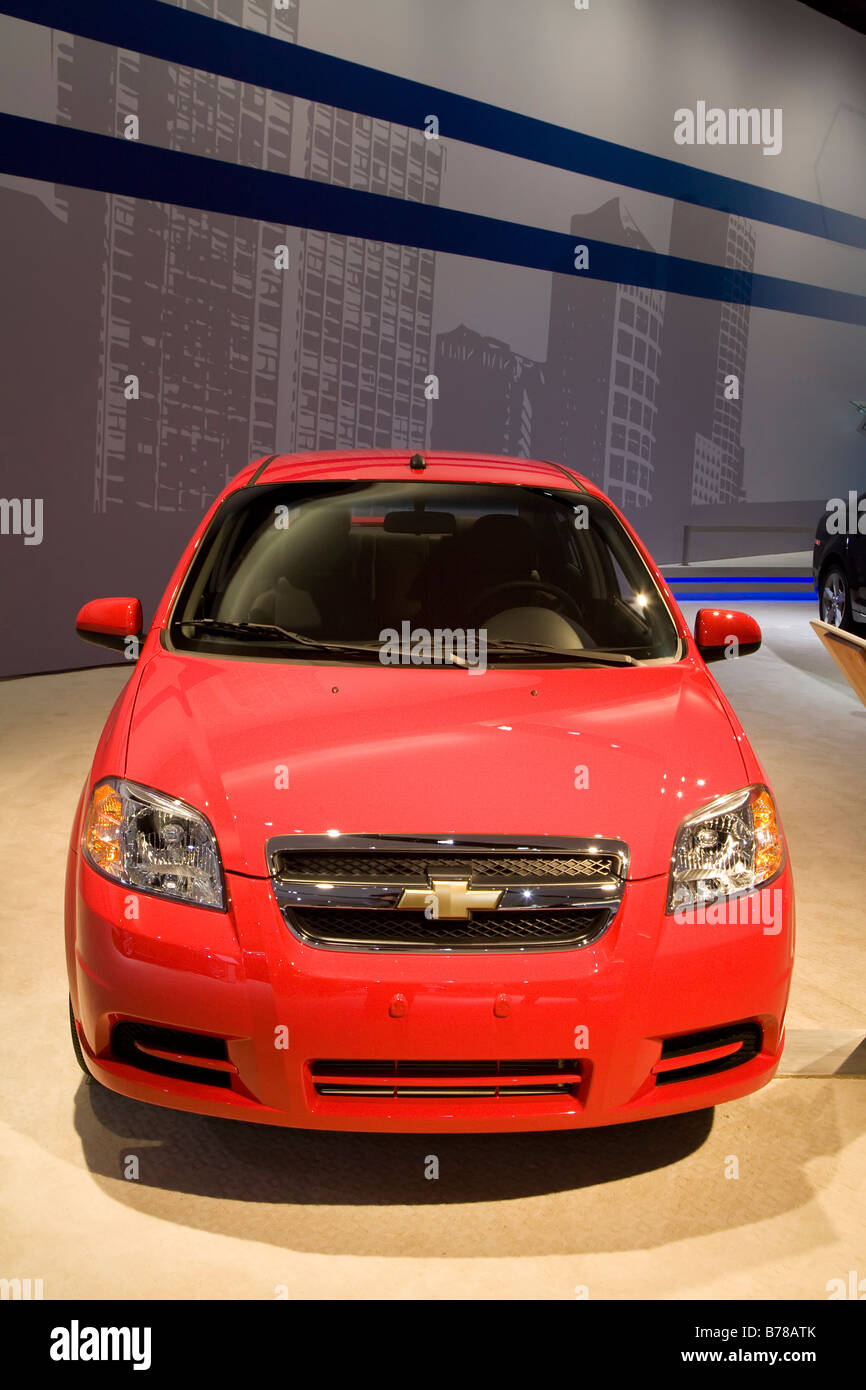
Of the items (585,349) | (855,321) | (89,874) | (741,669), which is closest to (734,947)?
(89,874)

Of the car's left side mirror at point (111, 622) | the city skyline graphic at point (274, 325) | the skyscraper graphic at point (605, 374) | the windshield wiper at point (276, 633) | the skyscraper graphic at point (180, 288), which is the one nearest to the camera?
the windshield wiper at point (276, 633)

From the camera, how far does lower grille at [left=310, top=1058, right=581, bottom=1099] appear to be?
1.88 m

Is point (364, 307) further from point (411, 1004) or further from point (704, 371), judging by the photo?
point (411, 1004)

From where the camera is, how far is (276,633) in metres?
2.70

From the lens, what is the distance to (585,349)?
11.0m

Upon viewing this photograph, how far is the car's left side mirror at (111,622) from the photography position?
9.34ft

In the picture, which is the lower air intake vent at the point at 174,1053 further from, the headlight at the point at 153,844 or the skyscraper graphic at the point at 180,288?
the skyscraper graphic at the point at 180,288

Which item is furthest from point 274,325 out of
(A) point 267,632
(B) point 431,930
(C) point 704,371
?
(B) point 431,930

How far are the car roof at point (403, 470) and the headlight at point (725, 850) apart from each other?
1.32 meters

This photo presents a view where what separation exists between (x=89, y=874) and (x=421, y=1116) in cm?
69

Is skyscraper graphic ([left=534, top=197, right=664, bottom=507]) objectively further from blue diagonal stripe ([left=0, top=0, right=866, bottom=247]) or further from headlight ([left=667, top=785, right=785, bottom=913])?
headlight ([left=667, top=785, right=785, bottom=913])

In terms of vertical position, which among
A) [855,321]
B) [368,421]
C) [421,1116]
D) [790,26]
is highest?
[790,26]

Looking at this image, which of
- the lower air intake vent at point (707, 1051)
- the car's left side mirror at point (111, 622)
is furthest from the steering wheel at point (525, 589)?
the lower air intake vent at point (707, 1051)
